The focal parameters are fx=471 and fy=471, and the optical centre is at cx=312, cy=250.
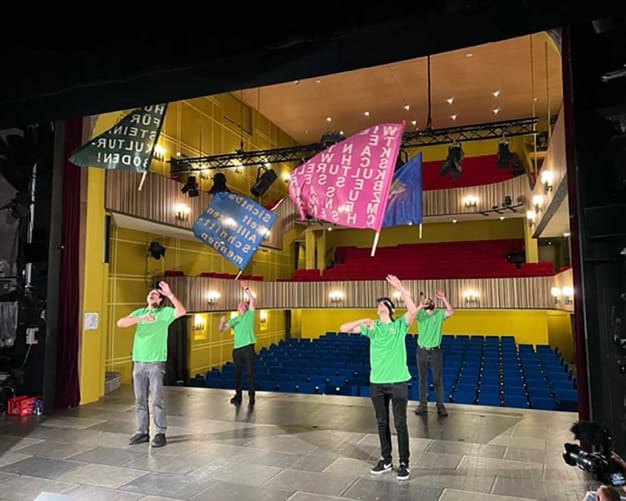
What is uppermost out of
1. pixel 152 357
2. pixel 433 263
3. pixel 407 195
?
pixel 407 195

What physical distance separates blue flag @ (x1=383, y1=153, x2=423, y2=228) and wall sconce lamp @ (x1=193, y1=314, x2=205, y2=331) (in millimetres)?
8916

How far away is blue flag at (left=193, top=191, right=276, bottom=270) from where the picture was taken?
21.9 ft

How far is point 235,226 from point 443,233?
1701 cm

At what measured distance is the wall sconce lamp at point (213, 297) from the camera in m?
13.4

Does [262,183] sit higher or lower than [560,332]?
higher

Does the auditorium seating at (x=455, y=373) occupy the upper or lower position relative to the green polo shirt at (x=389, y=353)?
lower

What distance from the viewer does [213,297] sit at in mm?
13594

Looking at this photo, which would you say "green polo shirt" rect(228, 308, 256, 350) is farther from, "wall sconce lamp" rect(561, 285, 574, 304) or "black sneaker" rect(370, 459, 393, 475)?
"wall sconce lamp" rect(561, 285, 574, 304)

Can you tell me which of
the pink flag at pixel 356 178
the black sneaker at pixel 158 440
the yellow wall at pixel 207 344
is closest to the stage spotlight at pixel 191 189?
the yellow wall at pixel 207 344

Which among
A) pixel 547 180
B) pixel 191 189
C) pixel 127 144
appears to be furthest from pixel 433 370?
pixel 191 189

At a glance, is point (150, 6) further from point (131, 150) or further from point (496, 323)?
point (496, 323)

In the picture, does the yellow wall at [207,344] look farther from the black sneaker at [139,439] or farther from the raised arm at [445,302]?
the raised arm at [445,302]

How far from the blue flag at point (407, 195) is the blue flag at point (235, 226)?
70.5 inches

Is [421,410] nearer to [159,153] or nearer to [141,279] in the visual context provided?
[141,279]
